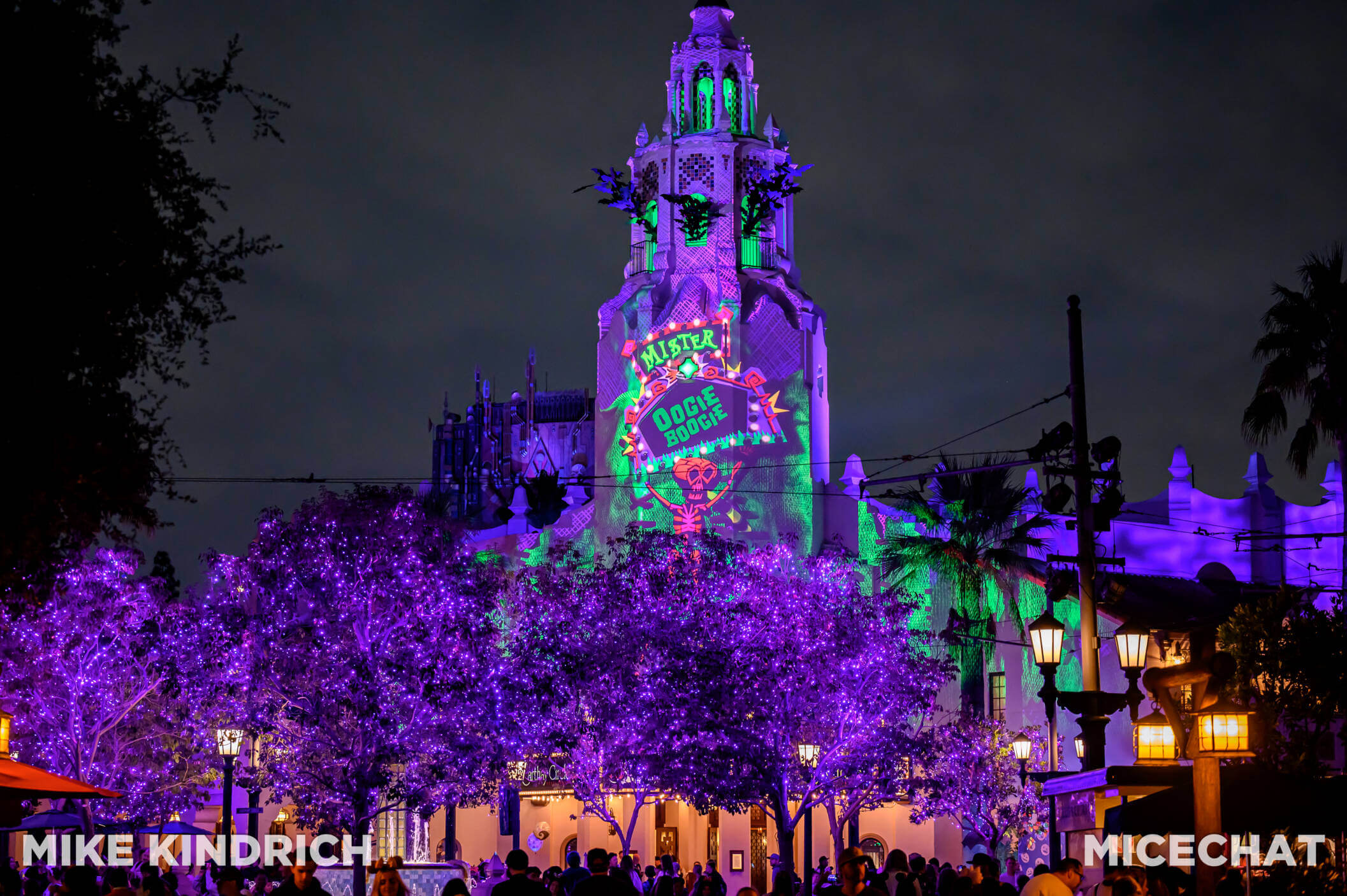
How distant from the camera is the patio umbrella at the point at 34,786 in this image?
15.0 meters

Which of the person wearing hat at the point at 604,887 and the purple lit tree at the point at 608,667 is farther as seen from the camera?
the purple lit tree at the point at 608,667

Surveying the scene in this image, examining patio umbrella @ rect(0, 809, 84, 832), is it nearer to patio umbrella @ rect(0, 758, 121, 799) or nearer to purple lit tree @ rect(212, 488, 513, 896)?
purple lit tree @ rect(212, 488, 513, 896)

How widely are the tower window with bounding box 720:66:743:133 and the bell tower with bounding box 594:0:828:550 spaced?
0.05 meters

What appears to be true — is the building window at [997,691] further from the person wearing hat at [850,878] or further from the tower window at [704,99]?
the person wearing hat at [850,878]

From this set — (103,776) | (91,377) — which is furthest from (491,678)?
(91,377)

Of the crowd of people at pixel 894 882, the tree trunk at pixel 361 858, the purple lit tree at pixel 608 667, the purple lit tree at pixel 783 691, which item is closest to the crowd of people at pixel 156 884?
the crowd of people at pixel 894 882

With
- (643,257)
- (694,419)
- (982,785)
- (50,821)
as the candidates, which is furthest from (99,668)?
(643,257)

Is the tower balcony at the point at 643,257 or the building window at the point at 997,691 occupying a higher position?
the tower balcony at the point at 643,257

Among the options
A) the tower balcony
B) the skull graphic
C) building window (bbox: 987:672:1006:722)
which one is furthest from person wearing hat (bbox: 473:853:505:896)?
→ the tower balcony

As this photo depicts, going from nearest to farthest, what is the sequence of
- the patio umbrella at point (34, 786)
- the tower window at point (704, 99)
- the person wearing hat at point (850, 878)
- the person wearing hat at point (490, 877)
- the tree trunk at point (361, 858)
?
1. the person wearing hat at point (850, 878)
2. the patio umbrella at point (34, 786)
3. the person wearing hat at point (490, 877)
4. the tree trunk at point (361, 858)
5. the tower window at point (704, 99)

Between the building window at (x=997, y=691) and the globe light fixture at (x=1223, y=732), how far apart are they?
110ft

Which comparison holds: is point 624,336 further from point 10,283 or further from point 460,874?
point 10,283

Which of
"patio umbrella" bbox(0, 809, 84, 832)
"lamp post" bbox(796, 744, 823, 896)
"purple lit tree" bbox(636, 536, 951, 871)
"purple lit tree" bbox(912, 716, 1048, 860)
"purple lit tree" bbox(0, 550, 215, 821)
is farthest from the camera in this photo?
"purple lit tree" bbox(912, 716, 1048, 860)

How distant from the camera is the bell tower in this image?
51.8 metres
